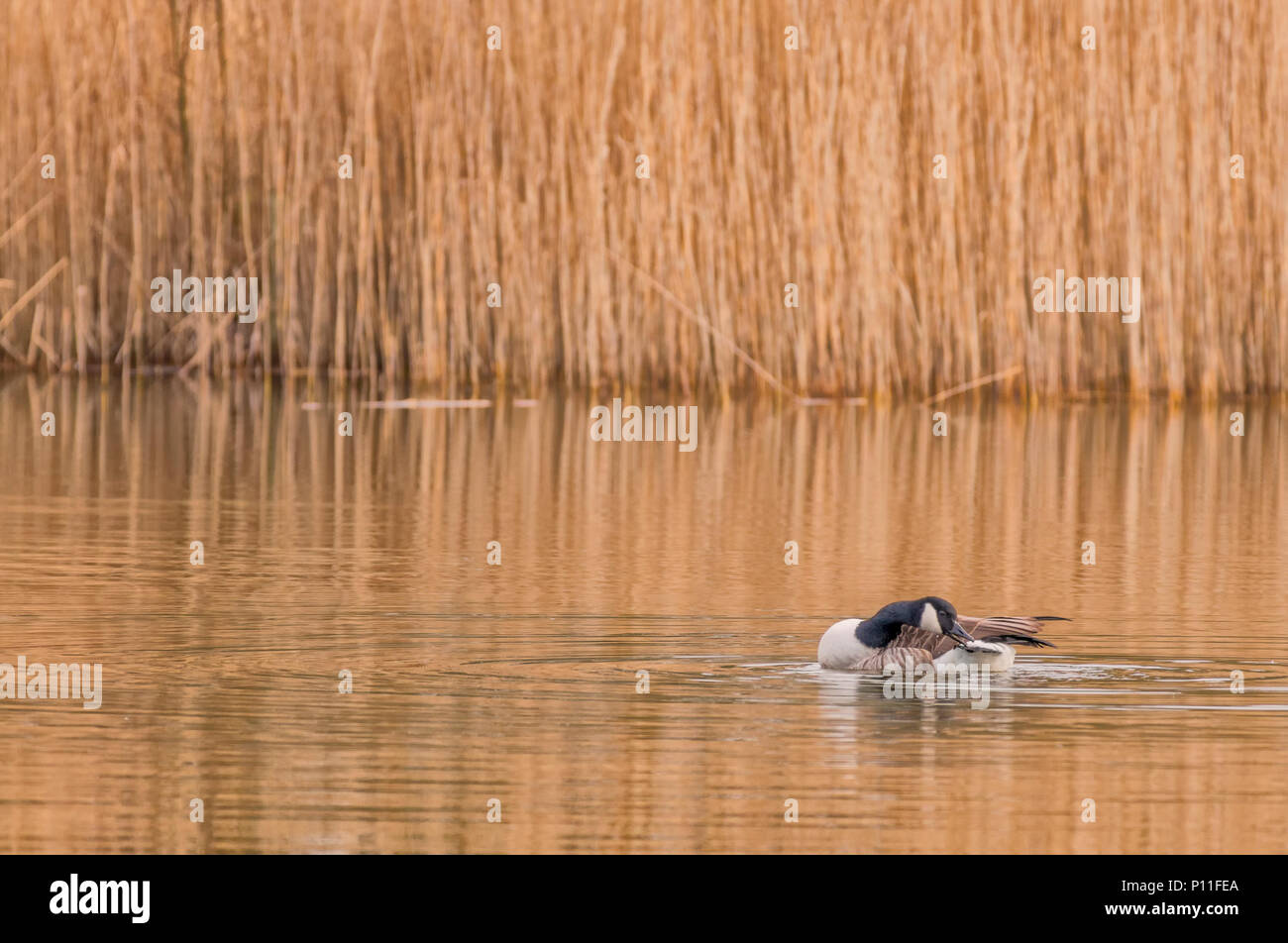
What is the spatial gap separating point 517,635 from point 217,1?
38.4 feet

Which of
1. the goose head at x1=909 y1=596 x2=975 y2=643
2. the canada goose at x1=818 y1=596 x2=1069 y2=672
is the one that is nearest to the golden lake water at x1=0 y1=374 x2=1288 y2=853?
the canada goose at x1=818 y1=596 x2=1069 y2=672

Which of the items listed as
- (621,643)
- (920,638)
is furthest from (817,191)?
(920,638)

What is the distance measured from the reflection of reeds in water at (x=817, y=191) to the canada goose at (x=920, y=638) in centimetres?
962

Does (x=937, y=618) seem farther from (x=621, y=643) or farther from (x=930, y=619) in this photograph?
(x=621, y=643)

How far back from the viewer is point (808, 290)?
55.6ft

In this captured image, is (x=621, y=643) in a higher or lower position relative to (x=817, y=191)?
lower

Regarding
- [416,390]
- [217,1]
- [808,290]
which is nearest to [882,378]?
[808,290]

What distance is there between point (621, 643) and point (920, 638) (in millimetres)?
984

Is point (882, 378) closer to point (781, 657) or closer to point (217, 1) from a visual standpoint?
point (217, 1)

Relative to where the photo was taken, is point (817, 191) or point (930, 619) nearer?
point (930, 619)

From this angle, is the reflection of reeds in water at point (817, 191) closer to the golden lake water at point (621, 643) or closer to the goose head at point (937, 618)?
the golden lake water at point (621, 643)

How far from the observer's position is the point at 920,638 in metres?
7.37

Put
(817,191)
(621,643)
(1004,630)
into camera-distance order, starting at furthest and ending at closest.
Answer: (817,191), (621,643), (1004,630)

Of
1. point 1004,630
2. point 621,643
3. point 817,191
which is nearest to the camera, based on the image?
point 1004,630
